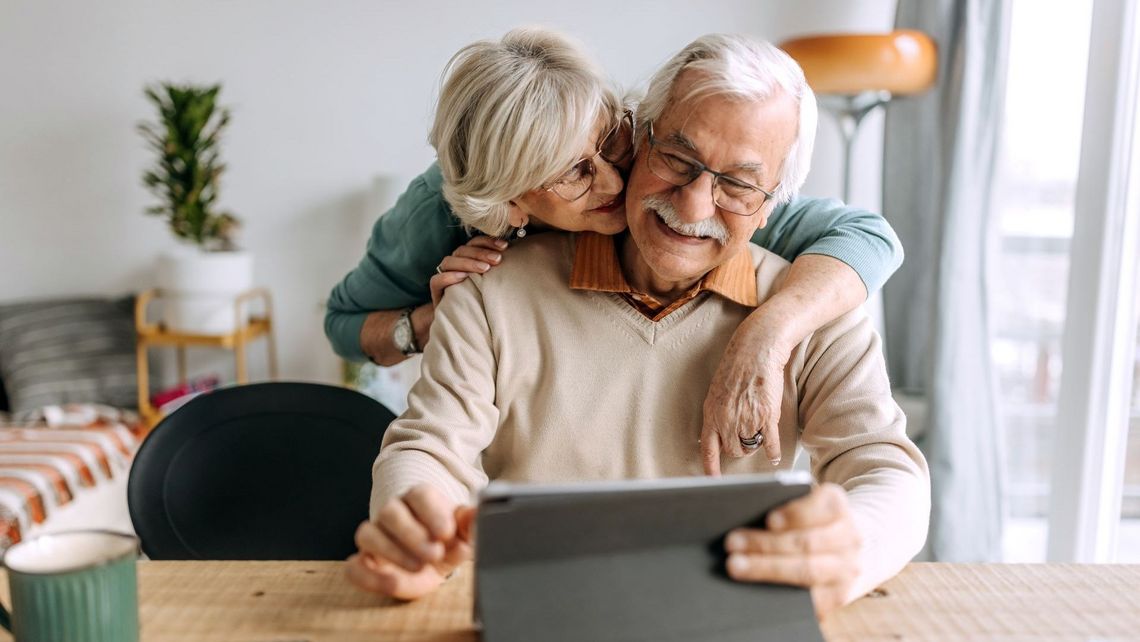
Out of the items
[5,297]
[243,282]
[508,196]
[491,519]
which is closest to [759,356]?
[508,196]

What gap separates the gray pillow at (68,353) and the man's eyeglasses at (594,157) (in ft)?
9.25

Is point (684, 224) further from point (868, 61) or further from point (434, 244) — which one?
point (868, 61)

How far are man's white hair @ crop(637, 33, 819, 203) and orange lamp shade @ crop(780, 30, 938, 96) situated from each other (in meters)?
1.26

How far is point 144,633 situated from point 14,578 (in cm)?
19

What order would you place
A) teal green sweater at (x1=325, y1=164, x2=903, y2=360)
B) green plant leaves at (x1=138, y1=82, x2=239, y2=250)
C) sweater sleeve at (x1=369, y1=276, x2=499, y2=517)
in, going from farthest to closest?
green plant leaves at (x1=138, y1=82, x2=239, y2=250) → teal green sweater at (x1=325, y1=164, x2=903, y2=360) → sweater sleeve at (x1=369, y1=276, x2=499, y2=517)

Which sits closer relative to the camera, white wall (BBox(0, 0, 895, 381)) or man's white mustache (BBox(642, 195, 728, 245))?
man's white mustache (BBox(642, 195, 728, 245))

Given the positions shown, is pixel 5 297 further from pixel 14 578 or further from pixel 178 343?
pixel 14 578

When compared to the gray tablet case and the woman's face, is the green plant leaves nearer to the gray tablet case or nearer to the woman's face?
the woman's face

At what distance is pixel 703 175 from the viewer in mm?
1312

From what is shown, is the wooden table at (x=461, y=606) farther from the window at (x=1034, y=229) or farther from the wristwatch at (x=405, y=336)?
the window at (x=1034, y=229)

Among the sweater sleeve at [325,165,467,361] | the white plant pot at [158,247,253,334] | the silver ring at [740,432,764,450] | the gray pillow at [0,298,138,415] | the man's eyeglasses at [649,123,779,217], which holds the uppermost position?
the man's eyeglasses at [649,123,779,217]

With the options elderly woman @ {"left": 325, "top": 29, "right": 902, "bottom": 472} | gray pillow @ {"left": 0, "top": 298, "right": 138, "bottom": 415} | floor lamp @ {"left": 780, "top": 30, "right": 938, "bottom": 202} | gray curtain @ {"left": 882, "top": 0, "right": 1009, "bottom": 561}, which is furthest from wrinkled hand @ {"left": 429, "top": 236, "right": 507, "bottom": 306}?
gray pillow @ {"left": 0, "top": 298, "right": 138, "bottom": 415}

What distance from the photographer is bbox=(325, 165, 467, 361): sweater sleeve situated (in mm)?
1585

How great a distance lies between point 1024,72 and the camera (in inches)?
104
